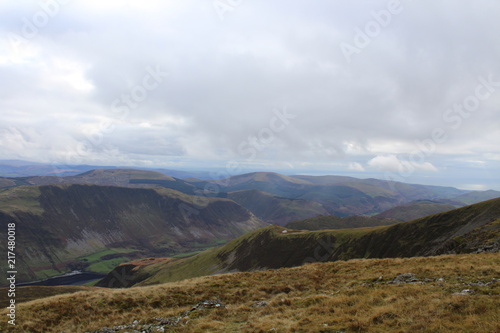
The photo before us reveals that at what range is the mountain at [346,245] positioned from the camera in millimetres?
57969

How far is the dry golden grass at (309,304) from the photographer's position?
14070 millimetres

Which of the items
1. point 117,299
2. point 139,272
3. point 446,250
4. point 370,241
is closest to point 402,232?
point 370,241

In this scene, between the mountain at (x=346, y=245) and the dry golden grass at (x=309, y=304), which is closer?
the dry golden grass at (x=309, y=304)

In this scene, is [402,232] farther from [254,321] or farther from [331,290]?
[254,321]

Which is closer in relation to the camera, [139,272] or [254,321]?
[254,321]

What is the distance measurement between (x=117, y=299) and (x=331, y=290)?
Answer: 69.2 feet

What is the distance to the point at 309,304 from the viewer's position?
21.2m

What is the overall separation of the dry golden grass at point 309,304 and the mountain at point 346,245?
2681 cm

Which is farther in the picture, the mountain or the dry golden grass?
the mountain

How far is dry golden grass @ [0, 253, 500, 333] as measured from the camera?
14070mm

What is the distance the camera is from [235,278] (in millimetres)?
34281

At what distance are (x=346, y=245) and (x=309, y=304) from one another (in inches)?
3521

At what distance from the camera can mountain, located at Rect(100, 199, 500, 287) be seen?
190ft

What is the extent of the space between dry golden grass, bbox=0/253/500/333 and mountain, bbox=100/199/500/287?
88.0ft
